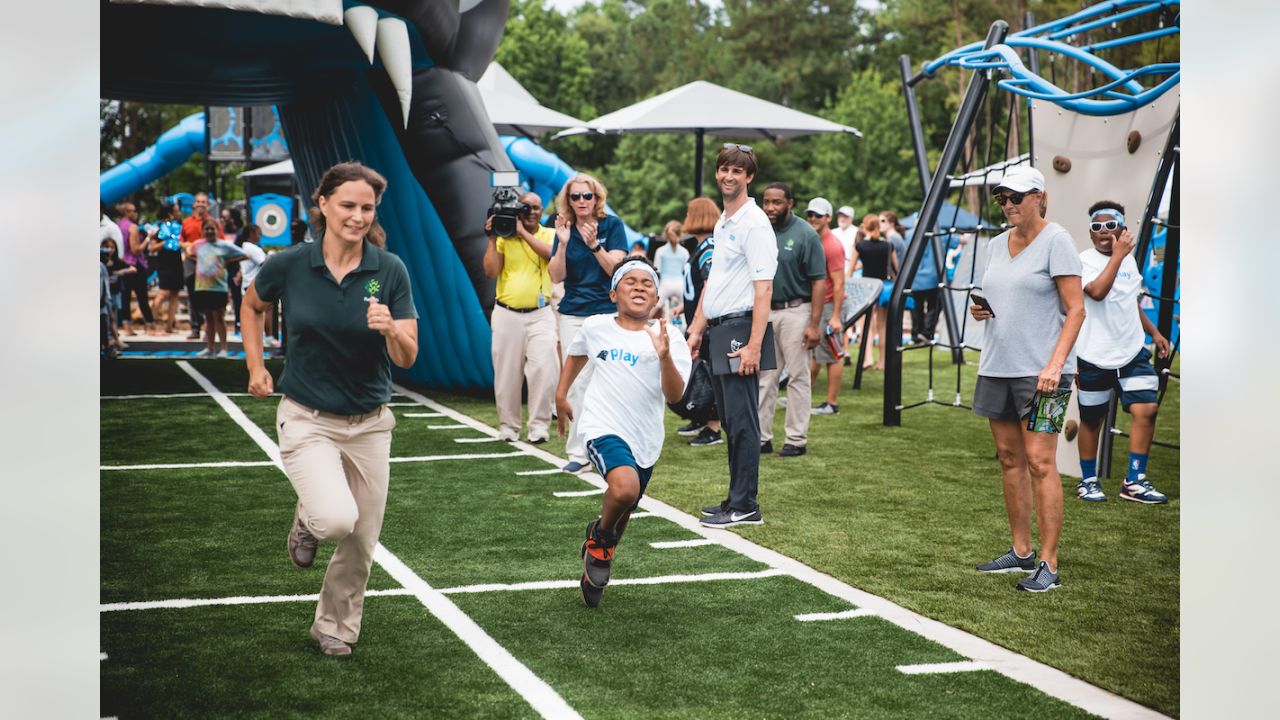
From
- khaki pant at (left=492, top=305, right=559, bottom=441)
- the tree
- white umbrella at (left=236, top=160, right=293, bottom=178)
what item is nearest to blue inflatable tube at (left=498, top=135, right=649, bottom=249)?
white umbrella at (left=236, top=160, right=293, bottom=178)

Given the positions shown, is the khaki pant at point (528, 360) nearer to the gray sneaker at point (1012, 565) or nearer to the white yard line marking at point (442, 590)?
the white yard line marking at point (442, 590)

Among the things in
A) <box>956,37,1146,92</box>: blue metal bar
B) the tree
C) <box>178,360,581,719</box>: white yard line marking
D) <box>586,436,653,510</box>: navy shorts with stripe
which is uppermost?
the tree

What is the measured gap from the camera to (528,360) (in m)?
9.69

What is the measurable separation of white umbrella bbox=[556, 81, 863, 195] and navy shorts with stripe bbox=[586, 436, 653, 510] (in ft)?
32.2

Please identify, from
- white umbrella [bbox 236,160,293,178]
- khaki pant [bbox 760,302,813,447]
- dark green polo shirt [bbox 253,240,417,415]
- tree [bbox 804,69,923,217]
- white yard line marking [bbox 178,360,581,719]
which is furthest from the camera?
tree [bbox 804,69,923,217]

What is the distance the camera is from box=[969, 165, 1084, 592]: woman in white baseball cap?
5.66 metres

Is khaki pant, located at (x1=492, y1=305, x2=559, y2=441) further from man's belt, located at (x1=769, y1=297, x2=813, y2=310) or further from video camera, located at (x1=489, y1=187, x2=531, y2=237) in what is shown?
man's belt, located at (x1=769, y1=297, x2=813, y2=310)

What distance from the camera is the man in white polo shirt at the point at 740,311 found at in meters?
6.82

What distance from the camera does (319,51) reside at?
11.4 meters

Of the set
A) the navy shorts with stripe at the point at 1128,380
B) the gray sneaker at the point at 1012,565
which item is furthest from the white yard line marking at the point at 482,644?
the navy shorts with stripe at the point at 1128,380

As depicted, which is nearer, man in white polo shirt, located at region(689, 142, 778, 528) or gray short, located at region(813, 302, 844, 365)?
man in white polo shirt, located at region(689, 142, 778, 528)

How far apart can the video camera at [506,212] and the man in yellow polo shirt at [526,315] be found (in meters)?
0.04
